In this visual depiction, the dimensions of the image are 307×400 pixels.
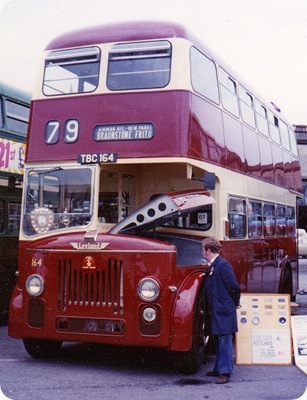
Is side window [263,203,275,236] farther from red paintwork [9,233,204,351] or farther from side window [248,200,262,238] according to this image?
red paintwork [9,233,204,351]

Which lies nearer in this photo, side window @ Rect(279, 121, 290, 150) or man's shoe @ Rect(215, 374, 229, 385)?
man's shoe @ Rect(215, 374, 229, 385)

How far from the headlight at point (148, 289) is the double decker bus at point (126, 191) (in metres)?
0.01

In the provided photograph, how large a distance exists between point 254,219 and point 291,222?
3.82m

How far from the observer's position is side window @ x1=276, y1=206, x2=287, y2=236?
1270cm

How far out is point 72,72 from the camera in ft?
28.6

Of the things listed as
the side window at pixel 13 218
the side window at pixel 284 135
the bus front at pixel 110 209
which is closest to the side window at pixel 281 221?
the side window at pixel 284 135

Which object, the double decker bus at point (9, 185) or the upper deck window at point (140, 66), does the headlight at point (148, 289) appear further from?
the double decker bus at point (9, 185)

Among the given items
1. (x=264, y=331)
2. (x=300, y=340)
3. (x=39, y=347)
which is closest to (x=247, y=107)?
(x=264, y=331)

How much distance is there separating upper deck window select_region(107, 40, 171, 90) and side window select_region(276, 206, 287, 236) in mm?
5267

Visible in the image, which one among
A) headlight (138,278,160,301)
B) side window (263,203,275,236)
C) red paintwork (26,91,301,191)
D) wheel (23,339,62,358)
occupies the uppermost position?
red paintwork (26,91,301,191)

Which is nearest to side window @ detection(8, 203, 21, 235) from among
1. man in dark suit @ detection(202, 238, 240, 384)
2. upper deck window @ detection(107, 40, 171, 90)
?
upper deck window @ detection(107, 40, 171, 90)

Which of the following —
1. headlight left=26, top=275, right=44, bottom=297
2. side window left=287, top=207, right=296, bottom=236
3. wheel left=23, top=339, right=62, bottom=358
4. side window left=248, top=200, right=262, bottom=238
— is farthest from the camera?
side window left=287, top=207, right=296, bottom=236

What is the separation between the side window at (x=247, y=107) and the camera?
Answer: 1076cm

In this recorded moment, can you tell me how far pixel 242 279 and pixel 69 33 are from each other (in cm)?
443
